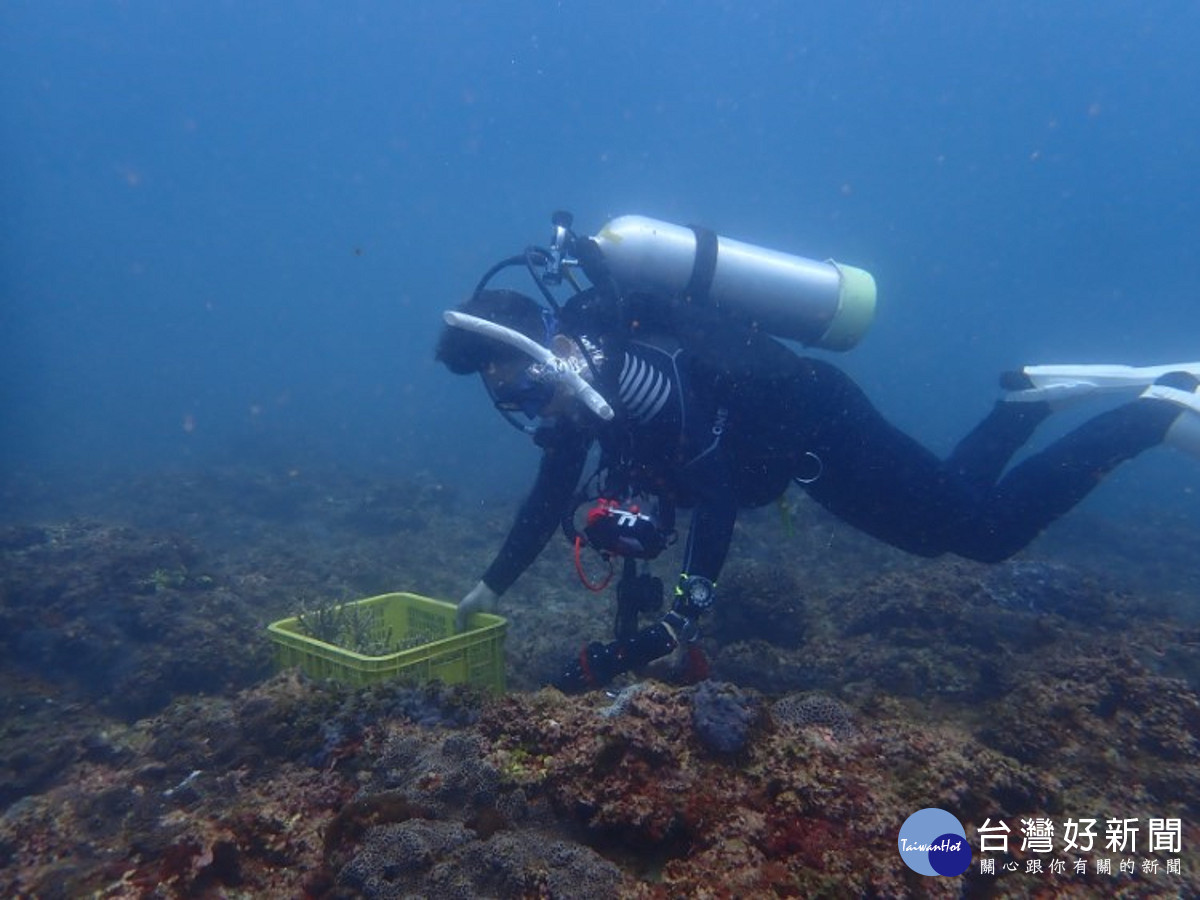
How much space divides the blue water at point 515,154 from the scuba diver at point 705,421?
57.6 metres

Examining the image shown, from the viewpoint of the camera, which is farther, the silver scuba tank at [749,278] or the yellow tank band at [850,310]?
the yellow tank band at [850,310]

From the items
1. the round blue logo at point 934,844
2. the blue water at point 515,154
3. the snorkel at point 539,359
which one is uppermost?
the blue water at point 515,154

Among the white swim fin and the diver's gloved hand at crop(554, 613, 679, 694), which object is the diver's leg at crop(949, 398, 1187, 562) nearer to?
the white swim fin

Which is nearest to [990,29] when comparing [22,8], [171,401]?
[171,401]

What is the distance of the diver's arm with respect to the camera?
190 inches

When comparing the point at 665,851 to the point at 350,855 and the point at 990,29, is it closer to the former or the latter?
the point at 350,855

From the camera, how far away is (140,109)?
13612 centimetres

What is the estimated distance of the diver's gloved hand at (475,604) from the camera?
4820 mm

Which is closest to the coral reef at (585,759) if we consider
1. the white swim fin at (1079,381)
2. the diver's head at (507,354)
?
the diver's head at (507,354)

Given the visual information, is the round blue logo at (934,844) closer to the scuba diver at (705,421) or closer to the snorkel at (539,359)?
the scuba diver at (705,421)

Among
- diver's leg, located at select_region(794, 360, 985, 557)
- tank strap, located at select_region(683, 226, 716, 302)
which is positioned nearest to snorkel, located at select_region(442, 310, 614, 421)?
tank strap, located at select_region(683, 226, 716, 302)

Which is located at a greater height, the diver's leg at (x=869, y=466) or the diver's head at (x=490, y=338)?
the diver's head at (x=490, y=338)

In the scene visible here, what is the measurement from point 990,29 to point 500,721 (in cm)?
13258

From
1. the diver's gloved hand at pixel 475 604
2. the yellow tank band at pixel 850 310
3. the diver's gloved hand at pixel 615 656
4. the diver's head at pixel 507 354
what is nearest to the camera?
the diver's gloved hand at pixel 615 656
